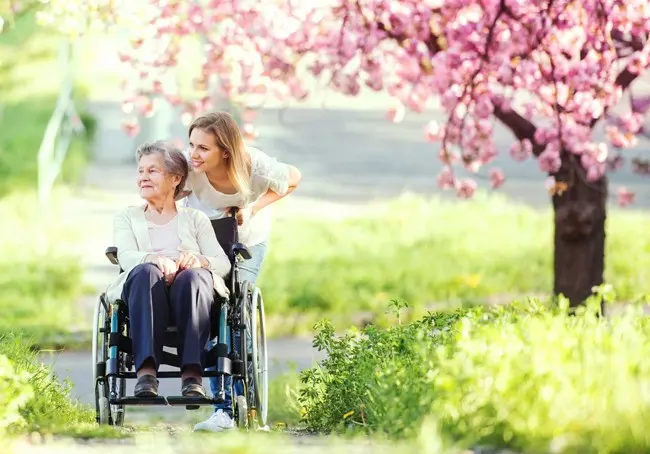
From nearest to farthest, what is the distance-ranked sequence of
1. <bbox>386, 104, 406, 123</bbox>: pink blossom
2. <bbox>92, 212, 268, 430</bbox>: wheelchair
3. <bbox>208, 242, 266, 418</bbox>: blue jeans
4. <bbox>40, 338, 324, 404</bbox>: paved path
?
<bbox>92, 212, 268, 430</bbox>: wheelchair, <bbox>208, 242, 266, 418</bbox>: blue jeans, <bbox>40, 338, 324, 404</bbox>: paved path, <bbox>386, 104, 406, 123</bbox>: pink blossom

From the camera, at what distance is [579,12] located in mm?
5945

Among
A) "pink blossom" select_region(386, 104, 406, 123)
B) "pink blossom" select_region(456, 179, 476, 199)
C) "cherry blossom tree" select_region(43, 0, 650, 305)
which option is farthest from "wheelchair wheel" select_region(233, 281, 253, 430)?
"pink blossom" select_region(386, 104, 406, 123)

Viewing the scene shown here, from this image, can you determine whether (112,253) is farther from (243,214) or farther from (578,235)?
(578,235)

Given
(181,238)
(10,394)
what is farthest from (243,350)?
(10,394)

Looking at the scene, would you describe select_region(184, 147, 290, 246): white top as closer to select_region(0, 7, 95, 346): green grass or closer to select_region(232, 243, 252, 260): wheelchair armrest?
select_region(232, 243, 252, 260): wheelchair armrest

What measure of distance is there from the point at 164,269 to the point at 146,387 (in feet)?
1.48

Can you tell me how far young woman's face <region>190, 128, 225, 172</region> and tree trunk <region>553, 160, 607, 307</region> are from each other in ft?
8.05

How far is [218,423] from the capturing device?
5.15 metres

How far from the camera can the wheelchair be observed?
4918 mm

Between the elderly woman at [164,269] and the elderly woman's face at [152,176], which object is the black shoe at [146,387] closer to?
the elderly woman at [164,269]

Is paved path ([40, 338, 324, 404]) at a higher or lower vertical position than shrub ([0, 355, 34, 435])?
lower

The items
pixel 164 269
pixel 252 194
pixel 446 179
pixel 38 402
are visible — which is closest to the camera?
pixel 38 402

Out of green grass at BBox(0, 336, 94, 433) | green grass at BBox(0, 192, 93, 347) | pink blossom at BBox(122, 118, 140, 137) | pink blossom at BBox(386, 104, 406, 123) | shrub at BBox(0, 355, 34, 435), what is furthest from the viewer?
green grass at BBox(0, 192, 93, 347)

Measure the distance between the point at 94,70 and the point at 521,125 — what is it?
7.27m
